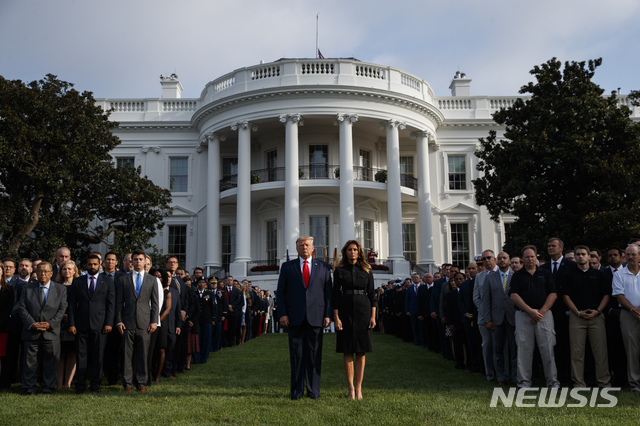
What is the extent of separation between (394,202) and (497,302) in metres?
19.4

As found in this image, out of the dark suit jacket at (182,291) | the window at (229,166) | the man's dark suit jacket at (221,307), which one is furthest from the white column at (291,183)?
the dark suit jacket at (182,291)

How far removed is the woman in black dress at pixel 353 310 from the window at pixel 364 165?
75.6ft

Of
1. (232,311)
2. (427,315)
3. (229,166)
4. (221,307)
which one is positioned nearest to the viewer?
(221,307)

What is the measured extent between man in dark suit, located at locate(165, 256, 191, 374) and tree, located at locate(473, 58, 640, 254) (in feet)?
45.2

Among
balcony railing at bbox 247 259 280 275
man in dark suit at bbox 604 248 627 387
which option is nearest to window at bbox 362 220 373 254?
balcony railing at bbox 247 259 280 275

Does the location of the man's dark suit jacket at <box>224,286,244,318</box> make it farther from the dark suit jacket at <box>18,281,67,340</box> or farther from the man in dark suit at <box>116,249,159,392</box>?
the dark suit jacket at <box>18,281,67,340</box>

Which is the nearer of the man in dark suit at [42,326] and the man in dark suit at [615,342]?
the man in dark suit at [42,326]

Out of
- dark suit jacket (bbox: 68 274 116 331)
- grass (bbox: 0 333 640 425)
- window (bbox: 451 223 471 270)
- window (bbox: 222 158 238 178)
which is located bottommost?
grass (bbox: 0 333 640 425)

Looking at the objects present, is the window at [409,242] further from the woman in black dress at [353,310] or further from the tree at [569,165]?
the woman in black dress at [353,310]

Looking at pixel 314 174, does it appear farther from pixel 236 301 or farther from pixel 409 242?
pixel 236 301

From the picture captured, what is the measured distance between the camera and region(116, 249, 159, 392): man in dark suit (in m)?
8.05

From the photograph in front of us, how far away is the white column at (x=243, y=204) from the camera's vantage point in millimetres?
27484

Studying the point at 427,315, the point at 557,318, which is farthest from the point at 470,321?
the point at 427,315

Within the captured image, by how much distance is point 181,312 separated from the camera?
987cm
